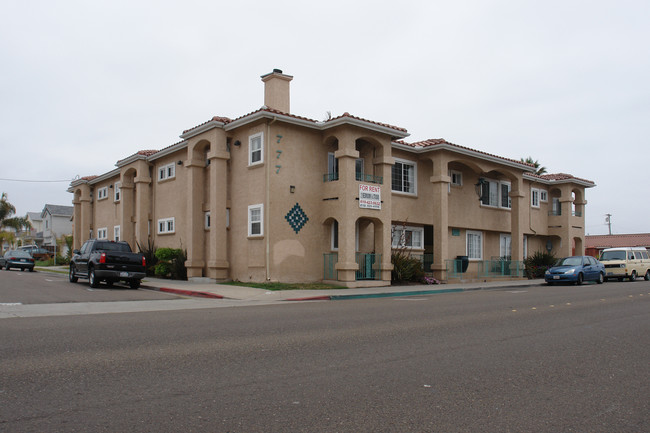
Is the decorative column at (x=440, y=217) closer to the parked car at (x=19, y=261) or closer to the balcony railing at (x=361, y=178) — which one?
the balcony railing at (x=361, y=178)

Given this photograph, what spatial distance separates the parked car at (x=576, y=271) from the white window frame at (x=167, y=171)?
63.0 feet

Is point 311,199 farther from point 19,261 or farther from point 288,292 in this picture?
point 19,261

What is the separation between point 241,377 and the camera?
20.2 ft

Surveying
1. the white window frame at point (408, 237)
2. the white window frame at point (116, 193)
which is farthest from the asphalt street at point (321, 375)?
the white window frame at point (116, 193)

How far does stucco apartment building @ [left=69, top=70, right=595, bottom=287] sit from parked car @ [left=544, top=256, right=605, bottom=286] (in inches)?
131

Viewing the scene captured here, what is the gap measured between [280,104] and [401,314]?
1361 centimetres

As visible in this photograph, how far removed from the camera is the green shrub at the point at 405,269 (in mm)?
23406

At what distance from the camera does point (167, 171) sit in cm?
2808

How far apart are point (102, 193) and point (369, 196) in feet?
73.1

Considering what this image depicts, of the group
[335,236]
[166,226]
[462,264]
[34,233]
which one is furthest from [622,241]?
[34,233]

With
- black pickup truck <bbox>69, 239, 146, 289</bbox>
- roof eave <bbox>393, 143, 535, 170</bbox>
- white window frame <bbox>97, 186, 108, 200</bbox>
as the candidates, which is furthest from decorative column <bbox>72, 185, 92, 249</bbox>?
roof eave <bbox>393, 143, 535, 170</bbox>

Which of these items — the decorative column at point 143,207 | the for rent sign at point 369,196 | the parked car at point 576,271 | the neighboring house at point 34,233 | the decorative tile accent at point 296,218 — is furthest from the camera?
the neighboring house at point 34,233

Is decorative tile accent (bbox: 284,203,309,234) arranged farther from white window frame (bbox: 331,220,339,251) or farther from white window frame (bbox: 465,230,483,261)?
white window frame (bbox: 465,230,483,261)

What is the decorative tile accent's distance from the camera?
70.2 feet
